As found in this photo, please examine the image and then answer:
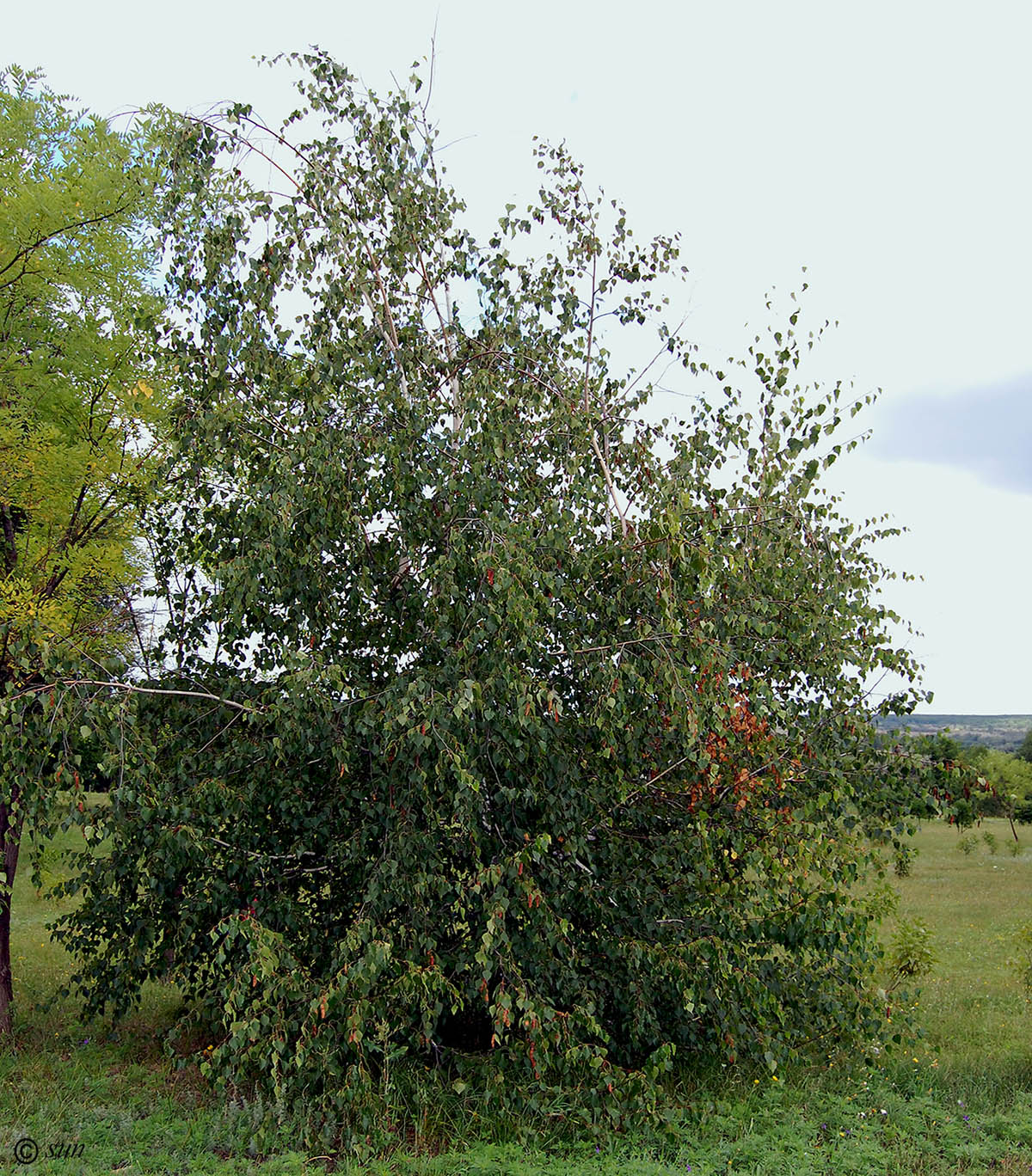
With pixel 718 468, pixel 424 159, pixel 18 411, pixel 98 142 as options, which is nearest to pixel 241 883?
pixel 18 411

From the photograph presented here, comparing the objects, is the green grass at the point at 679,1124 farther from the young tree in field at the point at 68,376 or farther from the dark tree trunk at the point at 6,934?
the young tree in field at the point at 68,376

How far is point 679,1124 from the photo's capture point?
18.8 ft

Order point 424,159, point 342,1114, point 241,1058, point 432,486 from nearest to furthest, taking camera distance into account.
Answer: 1. point 241,1058
2. point 342,1114
3. point 432,486
4. point 424,159

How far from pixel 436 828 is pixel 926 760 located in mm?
3052

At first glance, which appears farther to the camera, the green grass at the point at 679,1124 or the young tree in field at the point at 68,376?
the young tree in field at the point at 68,376

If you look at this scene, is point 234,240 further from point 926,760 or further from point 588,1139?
point 588,1139

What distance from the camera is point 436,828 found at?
223 inches

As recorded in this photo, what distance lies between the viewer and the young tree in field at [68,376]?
266 inches

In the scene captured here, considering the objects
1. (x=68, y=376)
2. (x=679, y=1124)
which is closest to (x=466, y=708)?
(x=679, y=1124)

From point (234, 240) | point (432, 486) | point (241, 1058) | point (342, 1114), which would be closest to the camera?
point (241, 1058)
